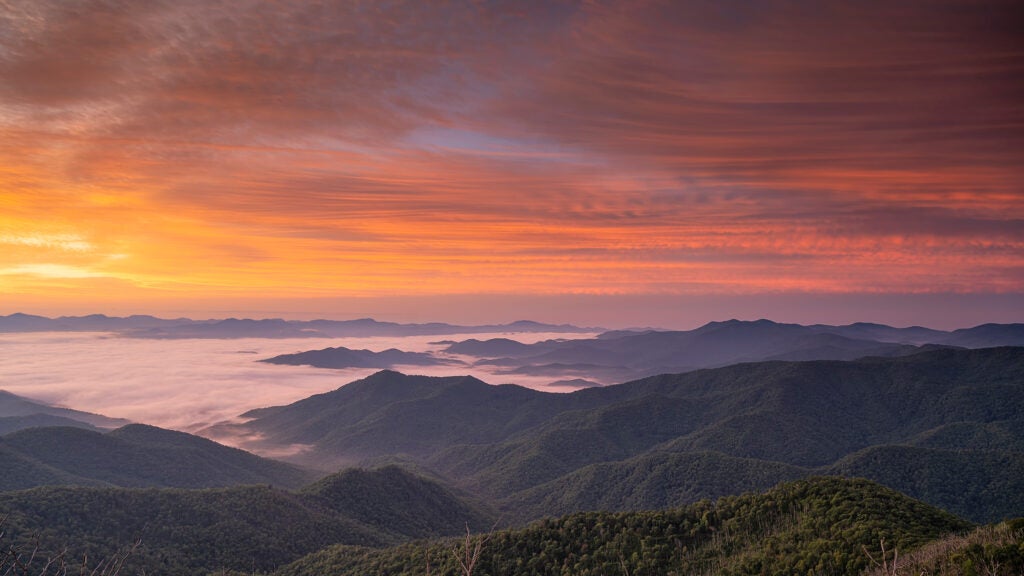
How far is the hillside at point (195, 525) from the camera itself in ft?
233

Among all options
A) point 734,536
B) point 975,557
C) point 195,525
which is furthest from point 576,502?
point 975,557

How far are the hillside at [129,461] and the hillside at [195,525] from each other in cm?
4801

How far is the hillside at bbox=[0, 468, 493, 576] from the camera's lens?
70875 mm

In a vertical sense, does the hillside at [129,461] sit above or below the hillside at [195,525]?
below

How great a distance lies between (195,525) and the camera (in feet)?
267

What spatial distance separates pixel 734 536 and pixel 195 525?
77.1m

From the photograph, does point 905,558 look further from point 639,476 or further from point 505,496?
point 505,496

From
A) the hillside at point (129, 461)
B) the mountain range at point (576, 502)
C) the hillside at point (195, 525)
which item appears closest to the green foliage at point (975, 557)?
the mountain range at point (576, 502)

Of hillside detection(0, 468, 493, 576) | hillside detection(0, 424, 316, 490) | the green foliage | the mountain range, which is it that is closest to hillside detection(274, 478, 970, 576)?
the mountain range

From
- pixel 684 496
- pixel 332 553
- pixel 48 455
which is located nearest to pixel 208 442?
pixel 48 455

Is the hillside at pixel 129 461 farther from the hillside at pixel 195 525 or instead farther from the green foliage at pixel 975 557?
the green foliage at pixel 975 557

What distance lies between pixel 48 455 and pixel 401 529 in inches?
3914

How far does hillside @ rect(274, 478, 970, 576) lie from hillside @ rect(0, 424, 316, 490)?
375ft

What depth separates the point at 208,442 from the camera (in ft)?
579
